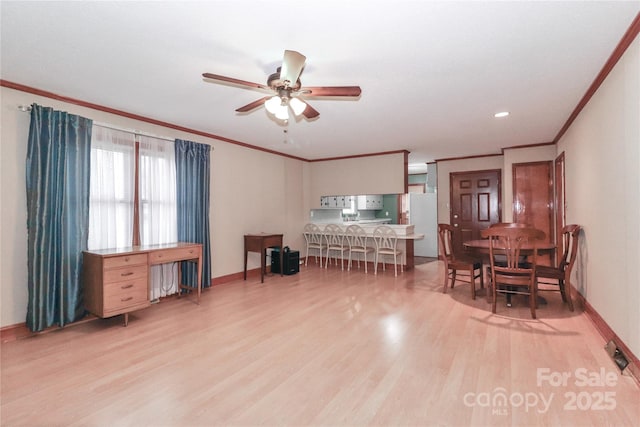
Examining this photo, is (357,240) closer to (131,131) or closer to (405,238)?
(405,238)

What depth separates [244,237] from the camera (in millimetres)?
5320

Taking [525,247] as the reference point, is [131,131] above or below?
above

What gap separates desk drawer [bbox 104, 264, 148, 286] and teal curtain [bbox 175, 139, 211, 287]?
3.34ft

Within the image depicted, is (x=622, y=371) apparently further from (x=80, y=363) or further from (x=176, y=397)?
(x=80, y=363)

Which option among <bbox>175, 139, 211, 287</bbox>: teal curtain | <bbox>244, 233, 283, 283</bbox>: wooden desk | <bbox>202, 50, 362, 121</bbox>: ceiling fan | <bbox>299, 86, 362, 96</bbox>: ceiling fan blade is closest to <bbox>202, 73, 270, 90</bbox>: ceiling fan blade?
<bbox>202, 50, 362, 121</bbox>: ceiling fan

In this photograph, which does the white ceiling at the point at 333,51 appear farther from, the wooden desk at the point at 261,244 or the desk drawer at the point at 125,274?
the wooden desk at the point at 261,244

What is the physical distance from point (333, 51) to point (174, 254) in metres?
2.86

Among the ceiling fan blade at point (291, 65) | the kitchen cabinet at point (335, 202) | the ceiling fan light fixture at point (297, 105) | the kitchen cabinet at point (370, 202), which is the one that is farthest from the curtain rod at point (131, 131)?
the kitchen cabinet at point (370, 202)

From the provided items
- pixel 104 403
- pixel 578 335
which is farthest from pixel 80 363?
pixel 578 335

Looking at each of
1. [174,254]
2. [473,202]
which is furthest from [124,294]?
[473,202]

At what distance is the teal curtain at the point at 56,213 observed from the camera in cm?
292

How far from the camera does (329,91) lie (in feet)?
8.05

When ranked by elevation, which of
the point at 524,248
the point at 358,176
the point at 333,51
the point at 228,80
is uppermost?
the point at 333,51

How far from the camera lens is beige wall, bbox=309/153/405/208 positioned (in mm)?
6074
